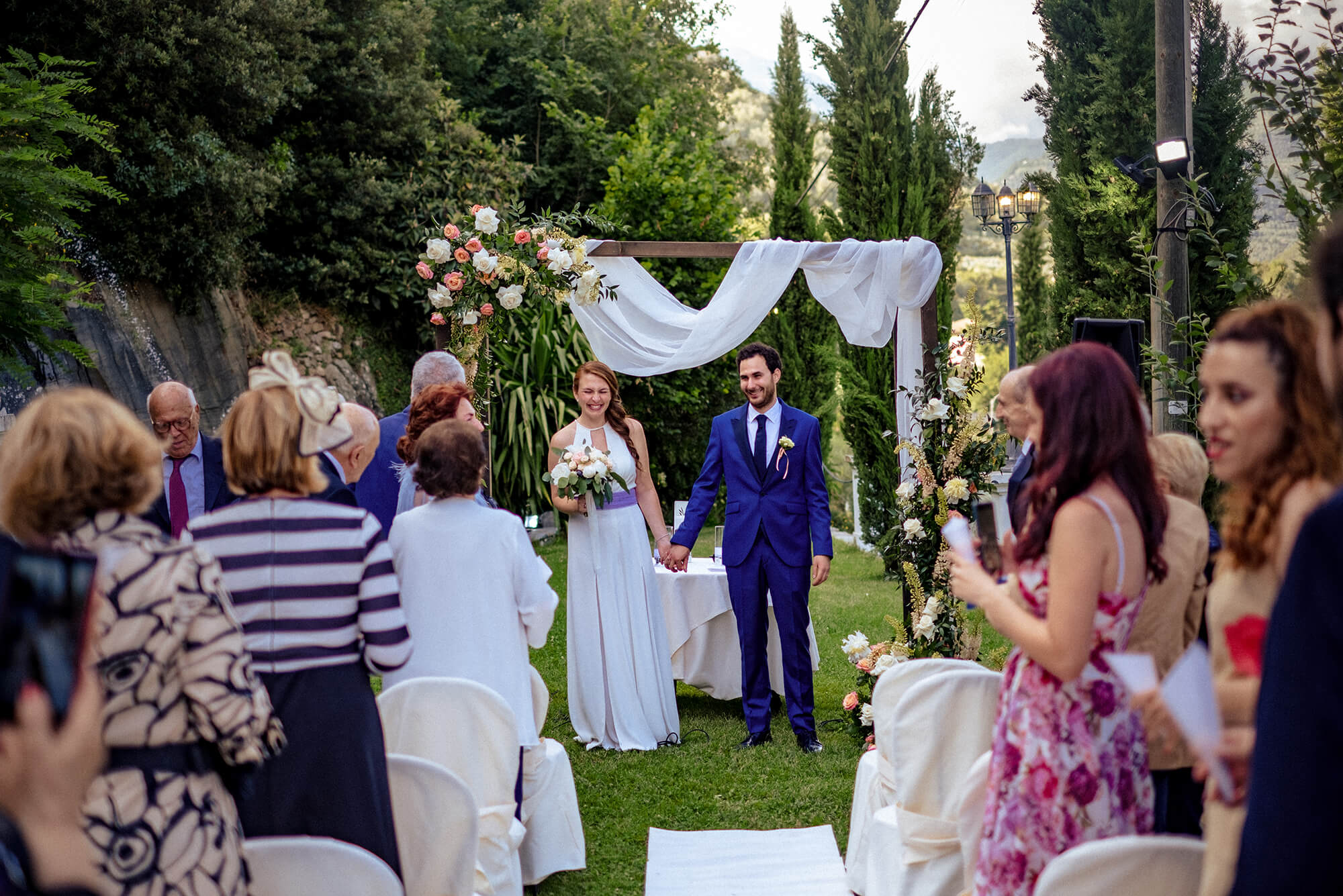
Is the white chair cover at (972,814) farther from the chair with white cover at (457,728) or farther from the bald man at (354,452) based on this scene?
the bald man at (354,452)

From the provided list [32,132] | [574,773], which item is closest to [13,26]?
[32,132]

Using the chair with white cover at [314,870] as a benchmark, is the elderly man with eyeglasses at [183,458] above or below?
above

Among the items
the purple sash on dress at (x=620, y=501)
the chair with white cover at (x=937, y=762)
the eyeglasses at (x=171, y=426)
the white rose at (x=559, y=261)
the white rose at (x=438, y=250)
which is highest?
the white rose at (x=438, y=250)

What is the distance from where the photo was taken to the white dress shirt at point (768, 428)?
5.31m

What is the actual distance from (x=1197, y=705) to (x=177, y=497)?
4.07 meters

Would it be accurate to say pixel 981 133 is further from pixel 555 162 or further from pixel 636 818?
pixel 636 818

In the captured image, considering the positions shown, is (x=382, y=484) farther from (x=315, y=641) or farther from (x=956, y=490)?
(x=956, y=490)

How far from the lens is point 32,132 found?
3734mm

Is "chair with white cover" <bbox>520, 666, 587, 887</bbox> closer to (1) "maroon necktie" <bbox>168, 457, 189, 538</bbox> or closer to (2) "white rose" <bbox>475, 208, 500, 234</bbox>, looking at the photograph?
(1) "maroon necktie" <bbox>168, 457, 189, 538</bbox>

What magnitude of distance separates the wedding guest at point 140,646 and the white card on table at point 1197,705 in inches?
62.4

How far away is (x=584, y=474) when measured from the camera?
526 cm

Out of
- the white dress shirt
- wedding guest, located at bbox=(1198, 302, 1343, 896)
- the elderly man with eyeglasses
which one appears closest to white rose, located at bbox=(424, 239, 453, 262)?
the elderly man with eyeglasses

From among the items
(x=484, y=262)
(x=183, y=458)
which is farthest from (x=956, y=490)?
(x=183, y=458)

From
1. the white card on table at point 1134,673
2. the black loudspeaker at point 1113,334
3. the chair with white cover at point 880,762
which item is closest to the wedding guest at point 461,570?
the chair with white cover at point 880,762
